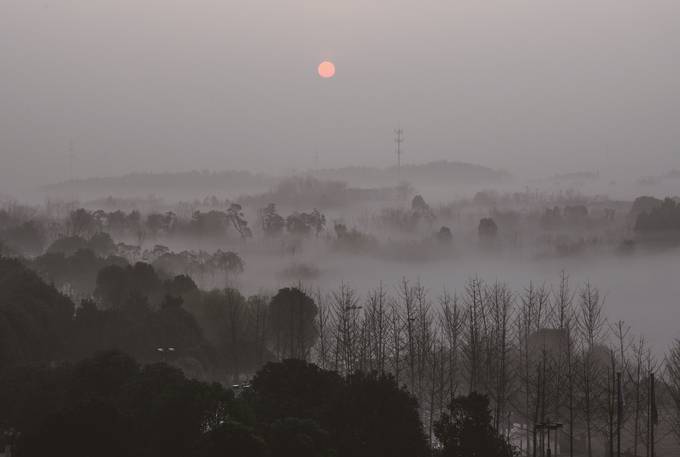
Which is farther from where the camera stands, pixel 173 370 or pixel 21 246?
pixel 21 246

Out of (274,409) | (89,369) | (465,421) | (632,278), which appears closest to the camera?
(465,421)

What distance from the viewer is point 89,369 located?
3494 cm

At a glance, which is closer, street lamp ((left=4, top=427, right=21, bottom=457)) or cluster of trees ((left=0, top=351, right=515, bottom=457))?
cluster of trees ((left=0, top=351, right=515, bottom=457))

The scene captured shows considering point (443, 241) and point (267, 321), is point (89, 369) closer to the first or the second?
point (267, 321)

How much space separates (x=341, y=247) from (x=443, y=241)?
19.3 m

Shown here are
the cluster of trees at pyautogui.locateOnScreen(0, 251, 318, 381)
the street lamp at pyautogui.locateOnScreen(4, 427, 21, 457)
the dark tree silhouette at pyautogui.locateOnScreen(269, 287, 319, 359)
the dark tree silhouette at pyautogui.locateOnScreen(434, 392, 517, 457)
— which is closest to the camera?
the dark tree silhouette at pyautogui.locateOnScreen(434, 392, 517, 457)

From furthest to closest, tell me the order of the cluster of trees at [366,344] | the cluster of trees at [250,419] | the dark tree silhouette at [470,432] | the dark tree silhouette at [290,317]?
the dark tree silhouette at [290,317] < the cluster of trees at [366,344] < the dark tree silhouette at [470,432] < the cluster of trees at [250,419]

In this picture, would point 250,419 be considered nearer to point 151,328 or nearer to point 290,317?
point 151,328

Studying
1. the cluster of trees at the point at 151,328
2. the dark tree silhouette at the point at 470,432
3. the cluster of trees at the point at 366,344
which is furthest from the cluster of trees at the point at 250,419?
the cluster of trees at the point at 151,328

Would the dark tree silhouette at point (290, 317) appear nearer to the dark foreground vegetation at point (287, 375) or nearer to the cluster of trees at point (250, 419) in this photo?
the dark foreground vegetation at point (287, 375)

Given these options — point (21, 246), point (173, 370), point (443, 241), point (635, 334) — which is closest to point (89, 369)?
point (173, 370)

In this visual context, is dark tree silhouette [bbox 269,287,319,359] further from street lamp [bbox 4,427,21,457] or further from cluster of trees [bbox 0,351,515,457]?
cluster of trees [bbox 0,351,515,457]

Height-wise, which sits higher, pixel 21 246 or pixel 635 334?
pixel 21 246

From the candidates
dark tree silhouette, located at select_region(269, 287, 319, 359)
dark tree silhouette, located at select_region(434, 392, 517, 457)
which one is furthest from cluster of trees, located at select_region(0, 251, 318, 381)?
dark tree silhouette, located at select_region(434, 392, 517, 457)
